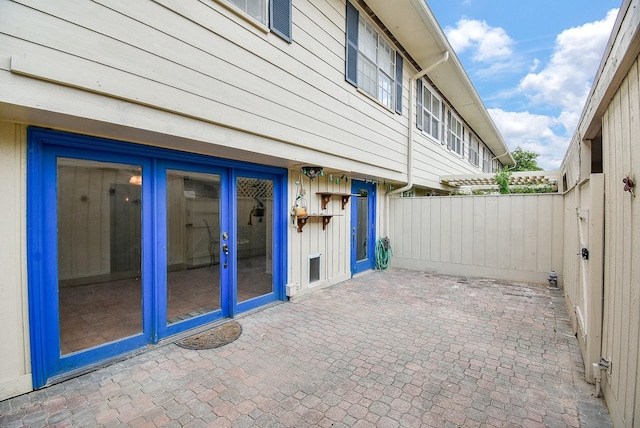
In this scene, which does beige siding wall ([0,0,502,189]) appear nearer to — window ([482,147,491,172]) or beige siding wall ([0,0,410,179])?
beige siding wall ([0,0,410,179])

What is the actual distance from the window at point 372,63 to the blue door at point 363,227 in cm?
197

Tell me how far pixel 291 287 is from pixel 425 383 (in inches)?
102

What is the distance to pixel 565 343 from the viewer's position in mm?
3291

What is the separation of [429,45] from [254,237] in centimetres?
583

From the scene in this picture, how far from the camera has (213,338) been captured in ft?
11.0

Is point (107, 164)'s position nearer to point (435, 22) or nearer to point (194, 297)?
point (194, 297)

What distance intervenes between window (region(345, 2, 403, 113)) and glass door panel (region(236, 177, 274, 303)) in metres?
2.54

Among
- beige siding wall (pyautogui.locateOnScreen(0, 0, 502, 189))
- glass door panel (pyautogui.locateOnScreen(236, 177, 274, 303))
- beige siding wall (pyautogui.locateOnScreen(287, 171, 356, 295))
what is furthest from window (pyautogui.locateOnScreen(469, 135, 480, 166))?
glass door panel (pyautogui.locateOnScreen(236, 177, 274, 303))

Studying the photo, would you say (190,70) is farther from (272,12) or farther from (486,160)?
(486,160)

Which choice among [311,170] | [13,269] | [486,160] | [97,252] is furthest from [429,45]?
[486,160]

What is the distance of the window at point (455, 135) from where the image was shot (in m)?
10.0

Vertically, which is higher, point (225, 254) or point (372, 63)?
point (372, 63)

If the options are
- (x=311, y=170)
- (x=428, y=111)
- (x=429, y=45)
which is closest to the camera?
(x=311, y=170)

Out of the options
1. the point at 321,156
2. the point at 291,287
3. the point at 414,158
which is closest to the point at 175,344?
the point at 291,287
